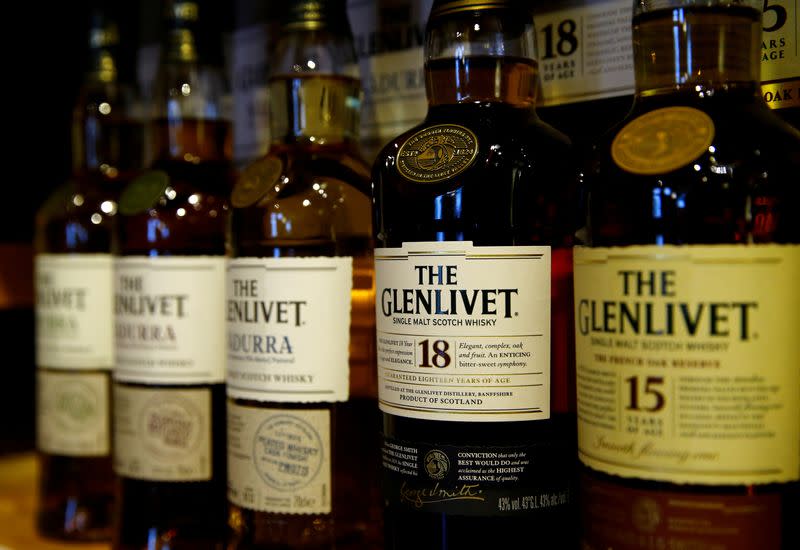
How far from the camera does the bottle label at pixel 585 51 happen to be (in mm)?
726

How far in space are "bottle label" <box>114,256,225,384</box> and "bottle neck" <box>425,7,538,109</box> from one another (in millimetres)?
295

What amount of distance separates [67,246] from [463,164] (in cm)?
Result: 56

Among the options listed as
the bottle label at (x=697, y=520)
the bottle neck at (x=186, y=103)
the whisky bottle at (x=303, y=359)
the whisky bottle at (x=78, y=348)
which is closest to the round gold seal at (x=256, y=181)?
the whisky bottle at (x=303, y=359)

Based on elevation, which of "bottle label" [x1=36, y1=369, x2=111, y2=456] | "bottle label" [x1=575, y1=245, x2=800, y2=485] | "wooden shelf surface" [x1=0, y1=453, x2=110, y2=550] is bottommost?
"wooden shelf surface" [x1=0, y1=453, x2=110, y2=550]

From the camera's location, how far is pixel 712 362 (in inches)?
20.4

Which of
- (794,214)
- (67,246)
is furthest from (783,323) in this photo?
(67,246)

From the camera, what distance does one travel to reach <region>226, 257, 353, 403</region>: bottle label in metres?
0.72

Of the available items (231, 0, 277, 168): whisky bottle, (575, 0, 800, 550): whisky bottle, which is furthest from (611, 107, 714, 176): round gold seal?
(231, 0, 277, 168): whisky bottle

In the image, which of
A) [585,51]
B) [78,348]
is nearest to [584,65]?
[585,51]

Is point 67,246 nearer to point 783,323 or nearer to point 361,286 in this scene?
point 361,286

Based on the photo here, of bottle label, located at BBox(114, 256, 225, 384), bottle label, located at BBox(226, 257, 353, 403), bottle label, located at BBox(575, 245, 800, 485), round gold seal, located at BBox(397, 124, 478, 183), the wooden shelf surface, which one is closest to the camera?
bottle label, located at BBox(575, 245, 800, 485)

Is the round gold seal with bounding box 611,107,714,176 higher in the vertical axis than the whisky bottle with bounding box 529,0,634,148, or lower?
lower

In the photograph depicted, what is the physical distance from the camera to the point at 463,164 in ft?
2.02

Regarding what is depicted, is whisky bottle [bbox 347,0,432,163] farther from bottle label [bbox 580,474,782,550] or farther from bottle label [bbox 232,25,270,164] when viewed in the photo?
bottle label [bbox 580,474,782,550]
